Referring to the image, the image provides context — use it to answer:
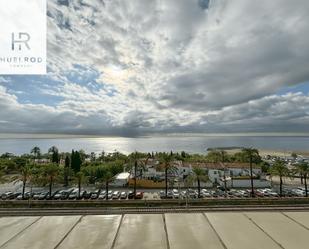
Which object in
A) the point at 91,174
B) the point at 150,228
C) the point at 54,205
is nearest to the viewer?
the point at 150,228

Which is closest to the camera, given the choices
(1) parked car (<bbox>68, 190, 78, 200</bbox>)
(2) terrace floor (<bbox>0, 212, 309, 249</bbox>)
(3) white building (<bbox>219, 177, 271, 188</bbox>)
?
(2) terrace floor (<bbox>0, 212, 309, 249</bbox>)

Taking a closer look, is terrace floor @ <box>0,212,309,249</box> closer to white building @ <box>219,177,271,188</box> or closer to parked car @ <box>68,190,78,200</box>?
parked car @ <box>68,190,78,200</box>

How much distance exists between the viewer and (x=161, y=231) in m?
17.4

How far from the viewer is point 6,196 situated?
4384 centimetres

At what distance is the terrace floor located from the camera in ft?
50.7

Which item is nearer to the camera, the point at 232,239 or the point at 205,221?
the point at 232,239

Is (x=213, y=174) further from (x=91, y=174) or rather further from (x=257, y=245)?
(x=257, y=245)

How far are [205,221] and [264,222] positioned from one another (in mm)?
4404

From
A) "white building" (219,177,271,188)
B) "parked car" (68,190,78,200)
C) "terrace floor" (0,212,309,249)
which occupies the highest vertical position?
"terrace floor" (0,212,309,249)

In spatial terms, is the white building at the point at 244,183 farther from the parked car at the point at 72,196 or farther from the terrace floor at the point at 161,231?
the terrace floor at the point at 161,231

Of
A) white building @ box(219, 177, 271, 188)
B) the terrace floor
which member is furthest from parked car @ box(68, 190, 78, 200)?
white building @ box(219, 177, 271, 188)

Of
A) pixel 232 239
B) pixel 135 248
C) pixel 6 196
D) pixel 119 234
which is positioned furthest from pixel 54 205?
pixel 232 239

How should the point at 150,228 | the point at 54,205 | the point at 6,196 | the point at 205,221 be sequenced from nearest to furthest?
the point at 150,228
the point at 205,221
the point at 54,205
the point at 6,196

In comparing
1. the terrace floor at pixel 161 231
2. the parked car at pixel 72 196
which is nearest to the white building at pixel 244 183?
the parked car at pixel 72 196
